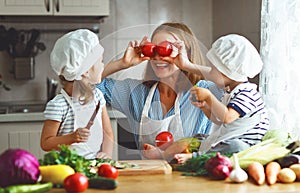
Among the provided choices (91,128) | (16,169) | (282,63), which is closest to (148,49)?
(91,128)

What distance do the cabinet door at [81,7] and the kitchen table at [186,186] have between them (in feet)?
5.46

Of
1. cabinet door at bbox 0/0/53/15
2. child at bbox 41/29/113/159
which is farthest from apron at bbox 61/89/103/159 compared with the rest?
cabinet door at bbox 0/0/53/15

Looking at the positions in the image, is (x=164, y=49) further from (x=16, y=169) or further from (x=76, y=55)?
(x=16, y=169)

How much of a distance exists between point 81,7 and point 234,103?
1.61 m

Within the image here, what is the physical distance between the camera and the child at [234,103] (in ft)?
4.73

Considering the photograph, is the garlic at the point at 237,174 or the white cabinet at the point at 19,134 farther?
the white cabinet at the point at 19,134

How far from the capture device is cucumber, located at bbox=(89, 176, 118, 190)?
124cm

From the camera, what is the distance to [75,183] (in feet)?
3.89

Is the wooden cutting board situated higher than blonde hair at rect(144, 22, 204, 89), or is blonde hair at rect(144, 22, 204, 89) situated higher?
blonde hair at rect(144, 22, 204, 89)

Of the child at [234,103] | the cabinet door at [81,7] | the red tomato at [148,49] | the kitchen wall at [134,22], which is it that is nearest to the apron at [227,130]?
the child at [234,103]

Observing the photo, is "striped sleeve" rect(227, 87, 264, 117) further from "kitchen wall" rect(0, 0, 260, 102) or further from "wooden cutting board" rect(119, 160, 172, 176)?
"kitchen wall" rect(0, 0, 260, 102)

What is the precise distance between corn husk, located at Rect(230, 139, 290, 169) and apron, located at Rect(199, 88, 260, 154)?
7cm

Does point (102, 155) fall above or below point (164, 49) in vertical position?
below

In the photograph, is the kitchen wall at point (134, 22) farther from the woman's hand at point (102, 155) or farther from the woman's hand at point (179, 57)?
the woman's hand at point (102, 155)
